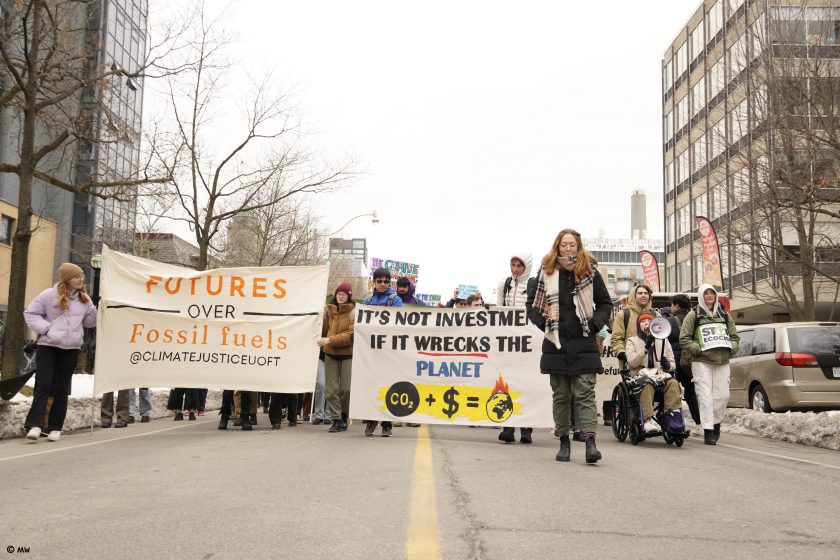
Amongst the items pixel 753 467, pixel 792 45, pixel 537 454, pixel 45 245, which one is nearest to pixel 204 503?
pixel 537 454

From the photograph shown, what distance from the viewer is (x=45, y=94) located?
1638cm

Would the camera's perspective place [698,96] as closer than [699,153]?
No

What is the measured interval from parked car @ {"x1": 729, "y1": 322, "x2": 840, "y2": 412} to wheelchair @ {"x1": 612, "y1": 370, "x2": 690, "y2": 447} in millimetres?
4637

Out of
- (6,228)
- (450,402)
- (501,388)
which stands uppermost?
(6,228)

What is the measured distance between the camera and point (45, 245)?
4078 cm

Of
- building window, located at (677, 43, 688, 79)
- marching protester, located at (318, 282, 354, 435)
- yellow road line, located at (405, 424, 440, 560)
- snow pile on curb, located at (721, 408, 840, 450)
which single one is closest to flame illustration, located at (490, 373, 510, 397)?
marching protester, located at (318, 282, 354, 435)

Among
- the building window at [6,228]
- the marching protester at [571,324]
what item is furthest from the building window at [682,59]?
the marching protester at [571,324]

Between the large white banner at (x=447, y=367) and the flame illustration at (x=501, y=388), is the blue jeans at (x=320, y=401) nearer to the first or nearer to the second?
the large white banner at (x=447, y=367)

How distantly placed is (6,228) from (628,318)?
33692 millimetres

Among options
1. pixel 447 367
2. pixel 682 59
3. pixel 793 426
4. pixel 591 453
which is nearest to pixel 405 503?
pixel 591 453

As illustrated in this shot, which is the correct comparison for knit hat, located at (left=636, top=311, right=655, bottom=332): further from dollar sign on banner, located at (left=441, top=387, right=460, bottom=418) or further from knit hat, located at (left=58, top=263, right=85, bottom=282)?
knit hat, located at (left=58, top=263, right=85, bottom=282)

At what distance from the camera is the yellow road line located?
12.3 feet

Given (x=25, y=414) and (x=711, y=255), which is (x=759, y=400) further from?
(x=711, y=255)

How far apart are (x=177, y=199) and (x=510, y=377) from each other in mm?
17112
